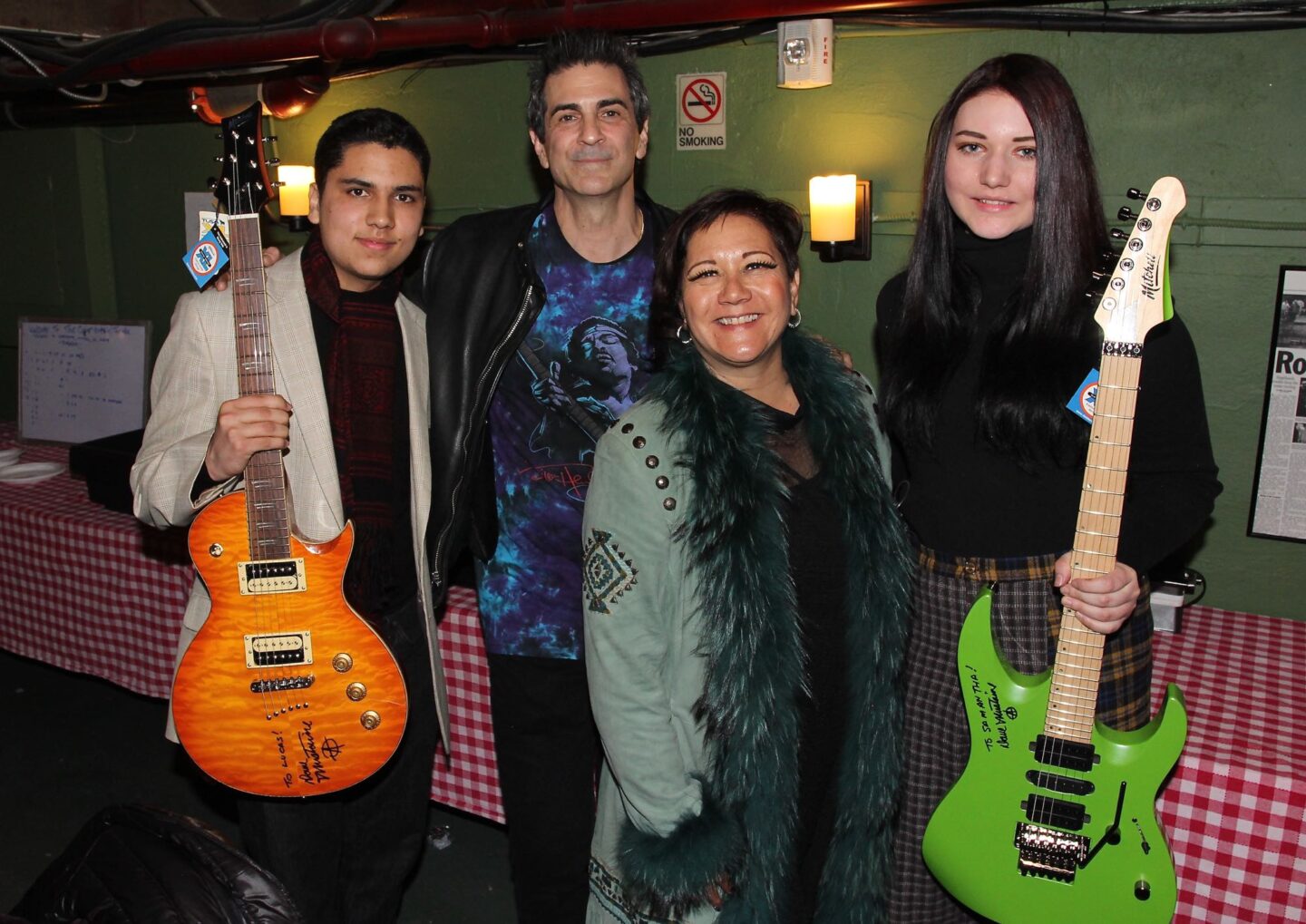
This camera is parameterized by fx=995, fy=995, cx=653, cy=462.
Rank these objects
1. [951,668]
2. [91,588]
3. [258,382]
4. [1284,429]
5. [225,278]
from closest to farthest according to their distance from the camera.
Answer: [951,668] < [258,382] < [225,278] < [1284,429] < [91,588]

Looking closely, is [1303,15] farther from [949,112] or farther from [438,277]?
[438,277]

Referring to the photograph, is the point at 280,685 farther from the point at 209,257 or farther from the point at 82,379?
→ the point at 82,379

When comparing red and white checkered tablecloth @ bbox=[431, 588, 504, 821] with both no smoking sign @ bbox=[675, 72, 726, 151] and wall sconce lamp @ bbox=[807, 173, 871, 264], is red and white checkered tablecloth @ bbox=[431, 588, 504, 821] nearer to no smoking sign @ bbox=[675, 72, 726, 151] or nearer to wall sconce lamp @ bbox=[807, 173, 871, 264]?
wall sconce lamp @ bbox=[807, 173, 871, 264]

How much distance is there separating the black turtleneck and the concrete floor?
1922 millimetres

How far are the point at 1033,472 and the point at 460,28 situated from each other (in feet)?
8.68

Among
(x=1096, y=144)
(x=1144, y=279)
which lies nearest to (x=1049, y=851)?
(x=1144, y=279)

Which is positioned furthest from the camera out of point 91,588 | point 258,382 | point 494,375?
point 91,588

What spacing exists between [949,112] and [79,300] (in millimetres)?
5459

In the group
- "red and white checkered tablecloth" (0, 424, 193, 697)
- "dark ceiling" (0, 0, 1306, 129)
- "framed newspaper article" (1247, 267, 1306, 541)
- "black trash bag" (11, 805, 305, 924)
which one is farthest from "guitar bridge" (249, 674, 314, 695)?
"framed newspaper article" (1247, 267, 1306, 541)

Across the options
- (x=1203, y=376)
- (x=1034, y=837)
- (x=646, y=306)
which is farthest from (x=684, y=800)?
(x=1203, y=376)

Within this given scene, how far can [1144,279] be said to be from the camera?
5.05ft

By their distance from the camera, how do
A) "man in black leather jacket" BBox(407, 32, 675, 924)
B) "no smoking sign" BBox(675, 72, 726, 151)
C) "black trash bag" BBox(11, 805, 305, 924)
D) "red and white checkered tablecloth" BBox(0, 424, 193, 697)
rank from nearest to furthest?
"black trash bag" BBox(11, 805, 305, 924), "man in black leather jacket" BBox(407, 32, 675, 924), "red and white checkered tablecloth" BBox(0, 424, 193, 697), "no smoking sign" BBox(675, 72, 726, 151)

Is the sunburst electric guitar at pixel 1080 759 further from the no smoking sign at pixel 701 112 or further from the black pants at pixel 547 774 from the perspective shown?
the no smoking sign at pixel 701 112

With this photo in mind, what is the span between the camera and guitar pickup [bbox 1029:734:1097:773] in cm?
165
